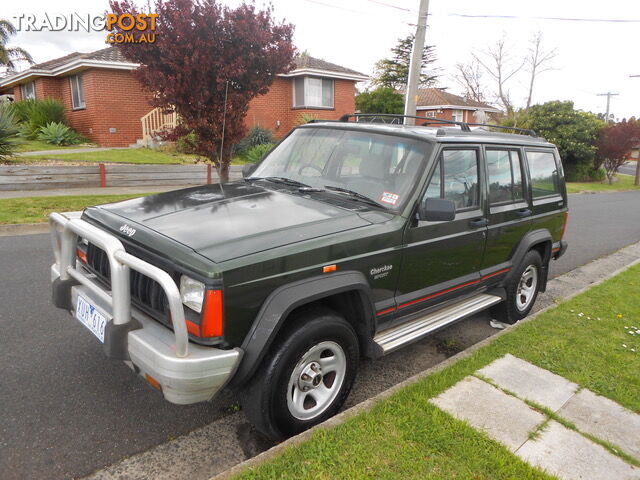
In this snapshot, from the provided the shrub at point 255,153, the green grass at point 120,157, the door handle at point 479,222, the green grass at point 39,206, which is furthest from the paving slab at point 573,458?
the shrub at point 255,153

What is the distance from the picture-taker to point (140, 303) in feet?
9.08

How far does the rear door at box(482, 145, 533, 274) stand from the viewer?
4.11m

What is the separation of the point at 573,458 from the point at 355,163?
7.93 feet

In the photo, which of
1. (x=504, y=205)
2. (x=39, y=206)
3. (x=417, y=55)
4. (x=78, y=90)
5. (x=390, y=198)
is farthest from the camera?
(x=78, y=90)

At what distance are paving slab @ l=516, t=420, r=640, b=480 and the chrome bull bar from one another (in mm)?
2029

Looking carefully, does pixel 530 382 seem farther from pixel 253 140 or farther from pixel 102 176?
pixel 253 140

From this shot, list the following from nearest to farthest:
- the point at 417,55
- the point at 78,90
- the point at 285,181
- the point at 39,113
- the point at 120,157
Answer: the point at 285,181
the point at 417,55
the point at 120,157
the point at 39,113
the point at 78,90

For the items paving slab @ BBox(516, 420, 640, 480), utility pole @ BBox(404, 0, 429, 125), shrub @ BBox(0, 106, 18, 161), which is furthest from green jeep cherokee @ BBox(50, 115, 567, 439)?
shrub @ BBox(0, 106, 18, 161)

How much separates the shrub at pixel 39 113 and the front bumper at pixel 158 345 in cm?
2053

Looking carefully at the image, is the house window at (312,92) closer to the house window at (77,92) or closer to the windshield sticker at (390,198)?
the house window at (77,92)

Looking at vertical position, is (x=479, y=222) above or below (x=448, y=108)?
below

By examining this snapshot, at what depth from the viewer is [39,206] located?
9.55m

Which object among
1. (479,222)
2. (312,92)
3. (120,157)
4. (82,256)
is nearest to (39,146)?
(120,157)

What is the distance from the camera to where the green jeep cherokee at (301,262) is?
95.7 inches
